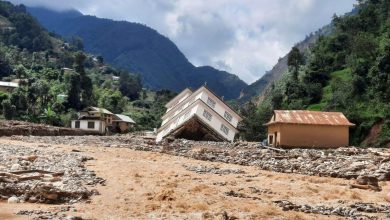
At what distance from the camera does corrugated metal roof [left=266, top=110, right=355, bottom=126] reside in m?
44.8

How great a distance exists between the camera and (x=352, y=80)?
71.6 meters

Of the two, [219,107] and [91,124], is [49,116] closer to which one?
[91,124]

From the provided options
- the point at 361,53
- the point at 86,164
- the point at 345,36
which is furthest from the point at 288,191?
the point at 345,36

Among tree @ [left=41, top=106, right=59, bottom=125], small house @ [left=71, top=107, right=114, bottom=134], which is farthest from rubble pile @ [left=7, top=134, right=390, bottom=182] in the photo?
small house @ [left=71, top=107, right=114, bottom=134]

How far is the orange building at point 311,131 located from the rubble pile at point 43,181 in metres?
24.7

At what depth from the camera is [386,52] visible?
65.8m

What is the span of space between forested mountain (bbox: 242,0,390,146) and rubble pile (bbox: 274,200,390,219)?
40.3m

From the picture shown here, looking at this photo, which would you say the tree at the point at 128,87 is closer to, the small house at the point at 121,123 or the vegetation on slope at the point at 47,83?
the vegetation on slope at the point at 47,83

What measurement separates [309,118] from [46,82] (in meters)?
54.6

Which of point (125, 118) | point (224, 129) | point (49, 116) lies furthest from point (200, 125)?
point (125, 118)

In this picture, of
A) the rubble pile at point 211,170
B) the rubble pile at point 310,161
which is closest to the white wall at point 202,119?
the rubble pile at point 310,161

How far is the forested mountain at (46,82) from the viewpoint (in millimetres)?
76562

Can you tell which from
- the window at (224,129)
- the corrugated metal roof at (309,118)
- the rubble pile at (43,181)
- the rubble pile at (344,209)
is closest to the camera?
the rubble pile at (43,181)

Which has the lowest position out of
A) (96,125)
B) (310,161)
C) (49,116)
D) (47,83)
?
(310,161)
